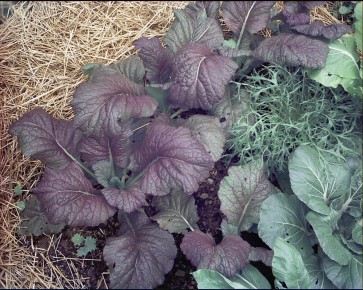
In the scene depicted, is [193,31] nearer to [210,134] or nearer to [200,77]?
[200,77]

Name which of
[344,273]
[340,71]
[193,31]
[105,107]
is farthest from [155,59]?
[344,273]

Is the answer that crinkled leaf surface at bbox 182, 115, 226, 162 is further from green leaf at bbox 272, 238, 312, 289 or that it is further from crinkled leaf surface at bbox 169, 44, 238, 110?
green leaf at bbox 272, 238, 312, 289

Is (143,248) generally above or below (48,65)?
below

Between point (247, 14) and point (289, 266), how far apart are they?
3.45ft

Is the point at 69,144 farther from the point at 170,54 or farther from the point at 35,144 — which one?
the point at 170,54

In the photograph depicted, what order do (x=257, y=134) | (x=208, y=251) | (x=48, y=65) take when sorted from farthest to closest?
(x=48, y=65)
(x=257, y=134)
(x=208, y=251)

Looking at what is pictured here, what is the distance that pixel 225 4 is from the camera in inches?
84.7

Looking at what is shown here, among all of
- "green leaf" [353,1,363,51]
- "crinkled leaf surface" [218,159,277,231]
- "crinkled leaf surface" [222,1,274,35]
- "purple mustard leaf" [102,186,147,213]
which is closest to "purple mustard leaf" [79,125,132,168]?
"purple mustard leaf" [102,186,147,213]

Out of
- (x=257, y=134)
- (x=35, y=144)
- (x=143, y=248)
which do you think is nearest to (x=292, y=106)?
(x=257, y=134)

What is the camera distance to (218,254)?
5.72 feet

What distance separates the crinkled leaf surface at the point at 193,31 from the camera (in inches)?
82.0

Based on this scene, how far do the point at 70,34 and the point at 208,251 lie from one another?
1.27 m

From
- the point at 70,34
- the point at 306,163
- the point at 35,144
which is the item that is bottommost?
the point at 306,163

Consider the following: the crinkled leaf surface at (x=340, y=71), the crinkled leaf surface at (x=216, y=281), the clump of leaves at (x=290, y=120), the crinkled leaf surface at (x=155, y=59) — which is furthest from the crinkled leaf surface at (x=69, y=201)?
the crinkled leaf surface at (x=340, y=71)
